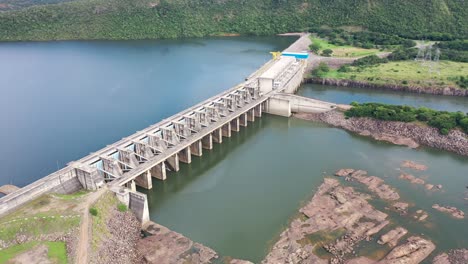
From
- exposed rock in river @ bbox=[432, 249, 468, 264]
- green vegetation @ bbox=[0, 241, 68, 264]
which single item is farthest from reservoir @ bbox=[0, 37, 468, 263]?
green vegetation @ bbox=[0, 241, 68, 264]

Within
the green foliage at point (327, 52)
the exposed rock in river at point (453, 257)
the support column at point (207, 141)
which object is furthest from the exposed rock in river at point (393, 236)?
the green foliage at point (327, 52)

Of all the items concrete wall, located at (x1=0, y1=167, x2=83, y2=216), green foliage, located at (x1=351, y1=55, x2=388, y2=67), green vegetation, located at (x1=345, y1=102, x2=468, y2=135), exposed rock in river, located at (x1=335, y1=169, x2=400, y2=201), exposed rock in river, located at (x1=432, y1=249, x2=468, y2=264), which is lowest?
exposed rock in river, located at (x1=432, y1=249, x2=468, y2=264)

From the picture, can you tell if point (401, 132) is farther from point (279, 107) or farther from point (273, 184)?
point (273, 184)

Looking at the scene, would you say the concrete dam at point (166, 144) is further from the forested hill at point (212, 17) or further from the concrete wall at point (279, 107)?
the forested hill at point (212, 17)

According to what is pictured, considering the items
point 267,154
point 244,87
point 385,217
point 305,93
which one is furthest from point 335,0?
point 385,217

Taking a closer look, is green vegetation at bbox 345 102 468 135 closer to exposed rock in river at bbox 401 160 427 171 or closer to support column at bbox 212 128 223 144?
exposed rock in river at bbox 401 160 427 171

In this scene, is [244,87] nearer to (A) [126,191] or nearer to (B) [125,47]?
(A) [126,191]
